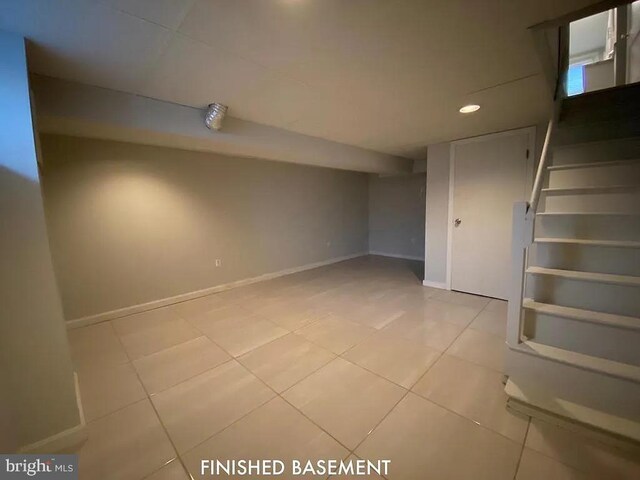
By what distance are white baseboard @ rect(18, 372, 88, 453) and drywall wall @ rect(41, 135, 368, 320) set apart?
1.81 m

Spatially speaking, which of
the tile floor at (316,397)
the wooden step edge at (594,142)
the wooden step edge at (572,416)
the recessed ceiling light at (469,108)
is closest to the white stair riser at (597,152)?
the wooden step edge at (594,142)

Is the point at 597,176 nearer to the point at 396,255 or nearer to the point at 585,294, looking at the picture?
the point at 585,294

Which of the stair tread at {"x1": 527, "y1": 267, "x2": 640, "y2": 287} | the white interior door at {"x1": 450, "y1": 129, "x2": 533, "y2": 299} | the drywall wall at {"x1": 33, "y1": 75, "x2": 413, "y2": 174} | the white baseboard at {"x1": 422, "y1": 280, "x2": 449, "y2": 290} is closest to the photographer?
the stair tread at {"x1": 527, "y1": 267, "x2": 640, "y2": 287}

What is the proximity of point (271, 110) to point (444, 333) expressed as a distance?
8.74ft

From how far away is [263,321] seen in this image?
104 inches

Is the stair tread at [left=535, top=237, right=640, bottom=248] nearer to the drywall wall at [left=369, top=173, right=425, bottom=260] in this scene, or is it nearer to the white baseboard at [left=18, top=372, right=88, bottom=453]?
the white baseboard at [left=18, top=372, right=88, bottom=453]

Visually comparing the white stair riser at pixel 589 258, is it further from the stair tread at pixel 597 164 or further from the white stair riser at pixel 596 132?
the white stair riser at pixel 596 132

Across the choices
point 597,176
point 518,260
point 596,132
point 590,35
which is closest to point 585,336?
point 518,260

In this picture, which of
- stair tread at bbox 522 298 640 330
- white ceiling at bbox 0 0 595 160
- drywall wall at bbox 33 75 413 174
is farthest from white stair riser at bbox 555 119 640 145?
drywall wall at bbox 33 75 413 174

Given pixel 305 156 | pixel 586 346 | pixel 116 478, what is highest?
pixel 305 156

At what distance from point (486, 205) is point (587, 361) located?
2254 mm

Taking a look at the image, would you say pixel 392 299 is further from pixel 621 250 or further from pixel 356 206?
pixel 356 206

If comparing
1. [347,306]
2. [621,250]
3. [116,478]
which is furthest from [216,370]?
[621,250]

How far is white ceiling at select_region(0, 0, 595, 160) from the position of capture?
113cm
